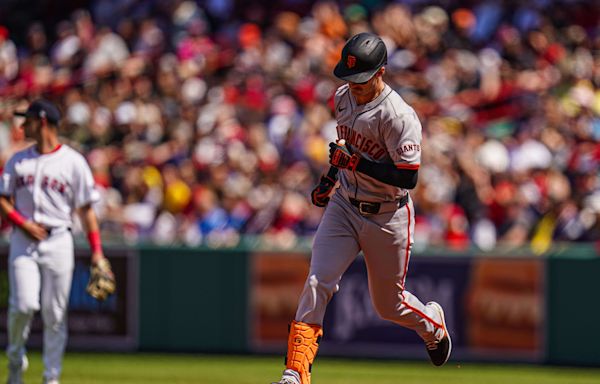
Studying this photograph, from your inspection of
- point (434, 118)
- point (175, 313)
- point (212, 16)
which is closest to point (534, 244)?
point (434, 118)

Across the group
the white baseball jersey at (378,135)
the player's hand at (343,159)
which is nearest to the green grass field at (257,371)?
the white baseball jersey at (378,135)

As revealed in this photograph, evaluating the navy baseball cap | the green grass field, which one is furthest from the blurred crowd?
the navy baseball cap

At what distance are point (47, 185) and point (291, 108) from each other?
315 inches

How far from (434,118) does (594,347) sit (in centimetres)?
438

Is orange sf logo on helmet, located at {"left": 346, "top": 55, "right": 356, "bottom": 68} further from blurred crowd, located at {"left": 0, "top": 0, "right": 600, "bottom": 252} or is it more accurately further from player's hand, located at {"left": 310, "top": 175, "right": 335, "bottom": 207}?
blurred crowd, located at {"left": 0, "top": 0, "right": 600, "bottom": 252}

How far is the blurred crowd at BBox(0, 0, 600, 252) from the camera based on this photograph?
15.1 meters

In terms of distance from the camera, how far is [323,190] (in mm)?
8055

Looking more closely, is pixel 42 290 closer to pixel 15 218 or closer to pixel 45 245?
pixel 45 245

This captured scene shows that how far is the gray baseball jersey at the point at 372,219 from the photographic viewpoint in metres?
7.70

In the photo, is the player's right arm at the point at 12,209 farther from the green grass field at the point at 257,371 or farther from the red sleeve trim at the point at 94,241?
the green grass field at the point at 257,371

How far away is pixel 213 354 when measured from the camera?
47.8ft

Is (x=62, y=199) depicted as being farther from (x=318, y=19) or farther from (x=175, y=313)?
(x=318, y=19)

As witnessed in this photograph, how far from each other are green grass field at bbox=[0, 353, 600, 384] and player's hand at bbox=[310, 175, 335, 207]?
4094 mm

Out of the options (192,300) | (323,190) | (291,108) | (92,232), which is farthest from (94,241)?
(291,108)
